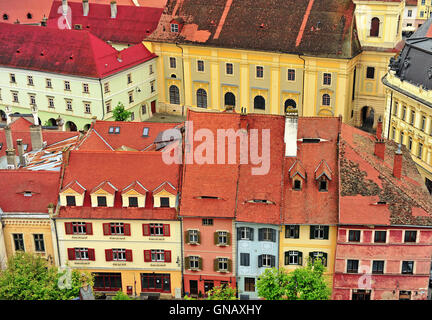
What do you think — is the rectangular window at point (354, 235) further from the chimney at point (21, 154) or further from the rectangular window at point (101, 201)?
the chimney at point (21, 154)

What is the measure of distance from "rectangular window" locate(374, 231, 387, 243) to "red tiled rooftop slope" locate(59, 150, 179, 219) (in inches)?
706

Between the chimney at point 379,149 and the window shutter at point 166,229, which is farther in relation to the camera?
the chimney at point 379,149

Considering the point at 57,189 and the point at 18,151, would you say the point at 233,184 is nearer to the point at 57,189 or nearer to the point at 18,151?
the point at 57,189

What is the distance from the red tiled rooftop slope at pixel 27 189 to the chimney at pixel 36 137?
10245 mm

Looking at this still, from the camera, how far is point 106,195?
5809cm

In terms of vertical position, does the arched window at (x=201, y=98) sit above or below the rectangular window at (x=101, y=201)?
below

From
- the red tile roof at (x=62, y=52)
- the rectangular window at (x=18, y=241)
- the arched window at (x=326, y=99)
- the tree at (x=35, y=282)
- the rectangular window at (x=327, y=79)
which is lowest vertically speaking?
the rectangular window at (x=18, y=241)

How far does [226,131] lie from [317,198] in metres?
10.8

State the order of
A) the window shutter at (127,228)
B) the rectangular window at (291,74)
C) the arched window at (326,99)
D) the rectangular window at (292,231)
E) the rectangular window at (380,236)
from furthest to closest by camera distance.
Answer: the rectangular window at (291,74)
the arched window at (326,99)
the window shutter at (127,228)
the rectangular window at (292,231)
the rectangular window at (380,236)

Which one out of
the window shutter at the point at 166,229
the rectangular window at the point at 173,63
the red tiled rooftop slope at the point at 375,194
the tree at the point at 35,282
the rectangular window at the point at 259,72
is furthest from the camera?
the rectangular window at the point at 173,63

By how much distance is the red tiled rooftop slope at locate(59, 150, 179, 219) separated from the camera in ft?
190

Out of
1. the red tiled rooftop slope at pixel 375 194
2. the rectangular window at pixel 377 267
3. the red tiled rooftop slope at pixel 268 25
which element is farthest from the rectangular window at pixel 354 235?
the red tiled rooftop slope at pixel 268 25

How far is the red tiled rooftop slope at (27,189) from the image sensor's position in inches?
Result: 2322

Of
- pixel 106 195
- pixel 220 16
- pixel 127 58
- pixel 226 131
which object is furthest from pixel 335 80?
pixel 106 195
